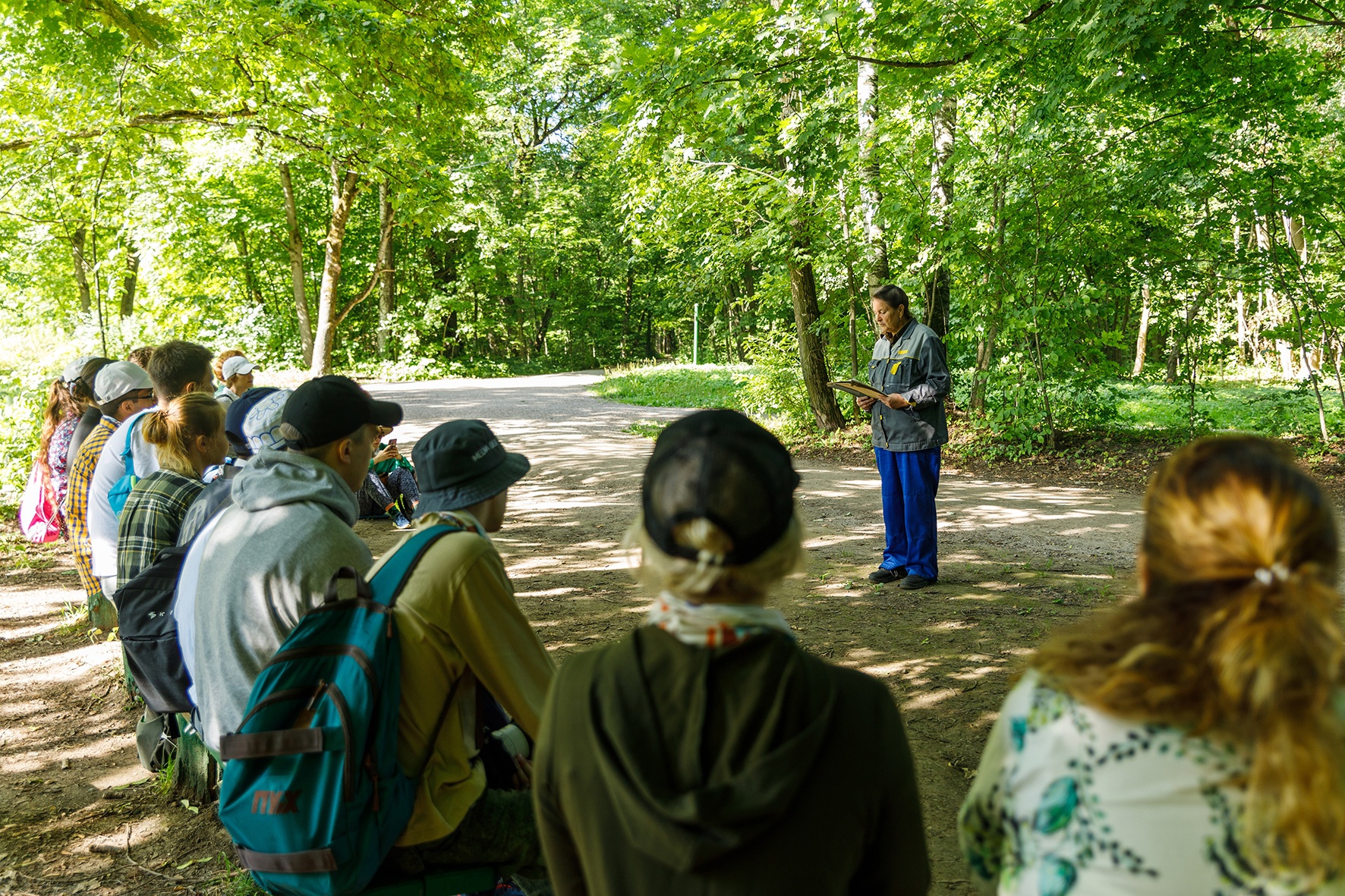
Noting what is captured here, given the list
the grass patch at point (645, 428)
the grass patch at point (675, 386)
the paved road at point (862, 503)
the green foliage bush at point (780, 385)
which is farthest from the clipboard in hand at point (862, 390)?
the grass patch at point (675, 386)

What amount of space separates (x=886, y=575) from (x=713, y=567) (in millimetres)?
5312

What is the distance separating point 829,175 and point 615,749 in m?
9.32

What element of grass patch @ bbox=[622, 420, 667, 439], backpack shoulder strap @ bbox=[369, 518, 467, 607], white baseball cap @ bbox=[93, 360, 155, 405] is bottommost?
grass patch @ bbox=[622, 420, 667, 439]

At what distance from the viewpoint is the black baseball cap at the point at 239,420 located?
405cm

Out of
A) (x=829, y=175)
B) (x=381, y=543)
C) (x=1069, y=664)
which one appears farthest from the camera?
(x=829, y=175)

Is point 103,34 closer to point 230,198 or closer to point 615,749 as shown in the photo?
point 615,749

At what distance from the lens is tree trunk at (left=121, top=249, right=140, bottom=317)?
88.4ft

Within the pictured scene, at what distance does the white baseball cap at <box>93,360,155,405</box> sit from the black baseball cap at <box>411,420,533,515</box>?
3.53 m

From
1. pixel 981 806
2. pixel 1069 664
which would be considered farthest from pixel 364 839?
pixel 1069 664

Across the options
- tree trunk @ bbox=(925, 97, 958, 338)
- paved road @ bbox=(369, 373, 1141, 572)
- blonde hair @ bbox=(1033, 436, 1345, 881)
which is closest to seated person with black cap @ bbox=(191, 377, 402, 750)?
blonde hair @ bbox=(1033, 436, 1345, 881)

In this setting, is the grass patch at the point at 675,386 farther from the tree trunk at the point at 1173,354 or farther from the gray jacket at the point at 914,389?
the gray jacket at the point at 914,389

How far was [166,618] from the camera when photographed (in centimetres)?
311

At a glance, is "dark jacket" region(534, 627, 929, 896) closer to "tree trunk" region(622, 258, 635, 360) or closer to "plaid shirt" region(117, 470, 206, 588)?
"plaid shirt" region(117, 470, 206, 588)

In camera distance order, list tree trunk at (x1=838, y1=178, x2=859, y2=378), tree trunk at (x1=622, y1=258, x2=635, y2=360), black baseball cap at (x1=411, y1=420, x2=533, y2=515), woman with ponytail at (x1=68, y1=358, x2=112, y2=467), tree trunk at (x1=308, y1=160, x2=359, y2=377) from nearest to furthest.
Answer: black baseball cap at (x1=411, y1=420, x2=533, y2=515), woman with ponytail at (x1=68, y1=358, x2=112, y2=467), tree trunk at (x1=838, y1=178, x2=859, y2=378), tree trunk at (x1=308, y1=160, x2=359, y2=377), tree trunk at (x1=622, y1=258, x2=635, y2=360)
